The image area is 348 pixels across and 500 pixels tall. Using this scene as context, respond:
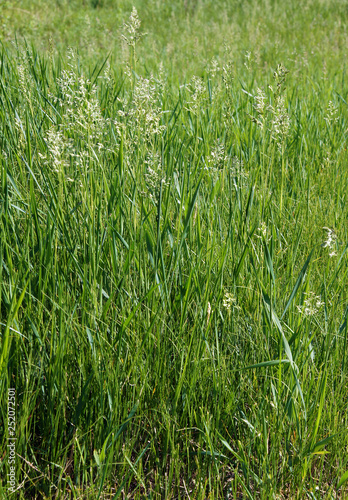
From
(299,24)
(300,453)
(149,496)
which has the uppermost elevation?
(299,24)

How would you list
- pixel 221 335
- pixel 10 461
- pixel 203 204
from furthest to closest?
pixel 203 204 → pixel 221 335 → pixel 10 461

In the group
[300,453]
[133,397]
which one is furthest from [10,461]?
[300,453]

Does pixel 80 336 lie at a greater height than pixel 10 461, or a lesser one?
greater

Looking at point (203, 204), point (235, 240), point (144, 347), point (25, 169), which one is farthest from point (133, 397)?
point (25, 169)

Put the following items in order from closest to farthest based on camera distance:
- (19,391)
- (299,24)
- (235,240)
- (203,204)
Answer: (19,391) < (235,240) < (203,204) < (299,24)

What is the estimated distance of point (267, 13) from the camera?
366 inches

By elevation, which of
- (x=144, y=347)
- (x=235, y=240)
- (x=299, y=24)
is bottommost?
(x=144, y=347)

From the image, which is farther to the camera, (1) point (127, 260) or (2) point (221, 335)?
(2) point (221, 335)

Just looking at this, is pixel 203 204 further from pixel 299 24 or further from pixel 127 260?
pixel 299 24

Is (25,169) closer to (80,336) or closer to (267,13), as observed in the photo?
(80,336)

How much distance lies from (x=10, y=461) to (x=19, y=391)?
21 cm

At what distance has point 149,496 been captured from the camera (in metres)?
1.25

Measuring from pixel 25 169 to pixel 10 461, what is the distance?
4.06ft

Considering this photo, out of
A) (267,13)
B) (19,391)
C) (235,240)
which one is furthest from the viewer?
(267,13)
